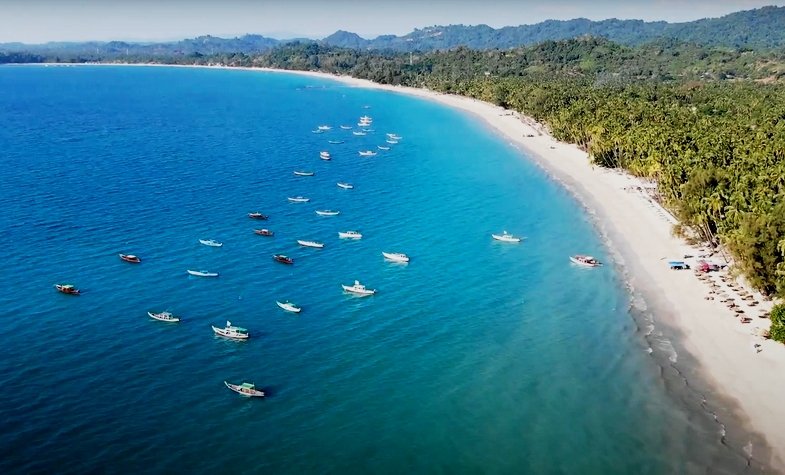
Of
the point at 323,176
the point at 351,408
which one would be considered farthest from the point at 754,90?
the point at 351,408

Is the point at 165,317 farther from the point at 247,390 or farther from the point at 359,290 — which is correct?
the point at 359,290

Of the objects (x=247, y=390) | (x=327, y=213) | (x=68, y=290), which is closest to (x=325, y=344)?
(x=247, y=390)

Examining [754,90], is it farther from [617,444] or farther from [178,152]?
[617,444]

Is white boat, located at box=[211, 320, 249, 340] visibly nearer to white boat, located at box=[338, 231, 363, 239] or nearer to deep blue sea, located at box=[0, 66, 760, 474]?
deep blue sea, located at box=[0, 66, 760, 474]

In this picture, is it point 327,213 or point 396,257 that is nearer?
point 396,257

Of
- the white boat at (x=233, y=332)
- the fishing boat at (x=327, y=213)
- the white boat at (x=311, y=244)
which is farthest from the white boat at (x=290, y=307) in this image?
the fishing boat at (x=327, y=213)

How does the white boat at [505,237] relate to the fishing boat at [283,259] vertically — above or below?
above

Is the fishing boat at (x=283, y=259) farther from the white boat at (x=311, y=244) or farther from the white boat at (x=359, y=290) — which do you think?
the white boat at (x=359, y=290)

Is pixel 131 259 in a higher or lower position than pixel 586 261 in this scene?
lower
